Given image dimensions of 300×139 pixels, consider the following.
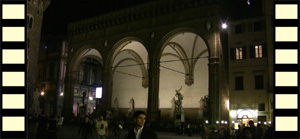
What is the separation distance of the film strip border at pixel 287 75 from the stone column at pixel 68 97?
107ft

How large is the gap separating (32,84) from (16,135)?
3092 cm

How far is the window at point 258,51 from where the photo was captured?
2319 centimetres

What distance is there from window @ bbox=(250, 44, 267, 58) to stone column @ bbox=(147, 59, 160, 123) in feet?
27.0

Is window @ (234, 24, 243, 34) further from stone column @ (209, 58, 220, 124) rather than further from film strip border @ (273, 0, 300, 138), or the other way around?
film strip border @ (273, 0, 300, 138)

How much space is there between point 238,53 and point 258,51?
5.33 ft

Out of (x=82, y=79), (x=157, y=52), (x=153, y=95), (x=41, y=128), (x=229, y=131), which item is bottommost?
(x=229, y=131)

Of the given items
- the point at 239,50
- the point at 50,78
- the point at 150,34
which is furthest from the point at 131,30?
the point at 50,78

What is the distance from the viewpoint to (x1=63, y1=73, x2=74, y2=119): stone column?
3337cm

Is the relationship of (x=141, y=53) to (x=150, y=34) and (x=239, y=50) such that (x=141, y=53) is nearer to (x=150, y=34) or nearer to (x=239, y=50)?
(x=150, y=34)

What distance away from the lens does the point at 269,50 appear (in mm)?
22609

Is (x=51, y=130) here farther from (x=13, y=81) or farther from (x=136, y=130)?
(x=13, y=81)

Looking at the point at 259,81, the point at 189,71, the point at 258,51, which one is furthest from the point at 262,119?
the point at 189,71

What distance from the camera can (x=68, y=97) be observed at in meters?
34.1

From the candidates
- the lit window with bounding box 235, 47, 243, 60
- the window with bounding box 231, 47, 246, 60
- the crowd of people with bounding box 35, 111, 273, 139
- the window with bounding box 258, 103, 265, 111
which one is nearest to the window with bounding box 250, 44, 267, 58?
the window with bounding box 231, 47, 246, 60
